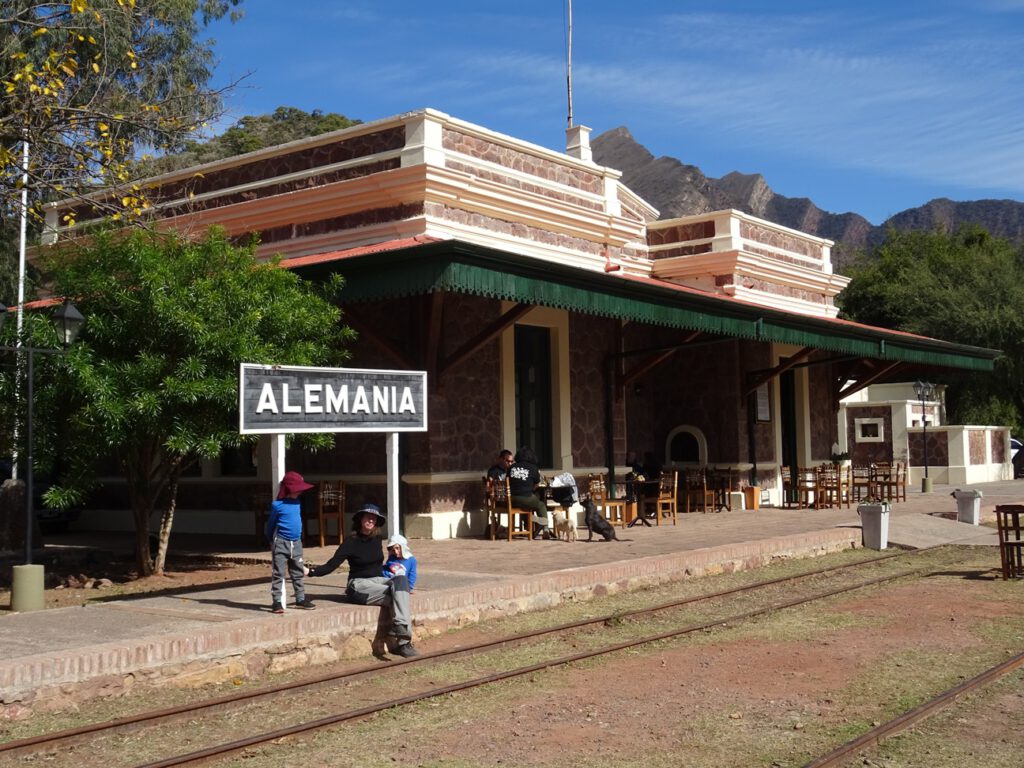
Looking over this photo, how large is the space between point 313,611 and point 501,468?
663 centimetres

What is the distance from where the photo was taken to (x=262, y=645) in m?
7.84

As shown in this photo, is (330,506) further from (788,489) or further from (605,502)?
(788,489)

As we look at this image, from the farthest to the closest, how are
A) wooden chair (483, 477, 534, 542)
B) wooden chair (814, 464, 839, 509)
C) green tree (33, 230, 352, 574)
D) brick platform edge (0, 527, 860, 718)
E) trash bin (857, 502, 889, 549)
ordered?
wooden chair (814, 464, 839, 509), trash bin (857, 502, 889, 549), wooden chair (483, 477, 534, 542), green tree (33, 230, 352, 574), brick platform edge (0, 527, 860, 718)

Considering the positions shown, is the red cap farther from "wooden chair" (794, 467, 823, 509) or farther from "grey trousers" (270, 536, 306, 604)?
"wooden chair" (794, 467, 823, 509)

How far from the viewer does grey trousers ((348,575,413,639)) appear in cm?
855

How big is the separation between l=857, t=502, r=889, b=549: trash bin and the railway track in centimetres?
456

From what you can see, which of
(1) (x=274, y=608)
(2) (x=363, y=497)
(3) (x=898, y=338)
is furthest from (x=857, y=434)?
(1) (x=274, y=608)

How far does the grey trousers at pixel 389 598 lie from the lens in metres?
8.55

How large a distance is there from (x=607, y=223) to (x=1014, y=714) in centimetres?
1286

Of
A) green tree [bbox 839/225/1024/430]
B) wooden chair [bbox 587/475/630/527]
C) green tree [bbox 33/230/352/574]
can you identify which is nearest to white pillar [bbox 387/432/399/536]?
green tree [bbox 33/230/352/574]

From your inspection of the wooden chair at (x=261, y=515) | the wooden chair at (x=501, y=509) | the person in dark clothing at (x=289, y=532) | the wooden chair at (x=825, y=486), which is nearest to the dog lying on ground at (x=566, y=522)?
the wooden chair at (x=501, y=509)

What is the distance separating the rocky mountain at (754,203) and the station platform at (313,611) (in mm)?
A: 112887

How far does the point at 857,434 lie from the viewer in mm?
33375

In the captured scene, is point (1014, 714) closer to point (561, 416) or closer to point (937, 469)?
point (561, 416)
